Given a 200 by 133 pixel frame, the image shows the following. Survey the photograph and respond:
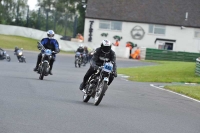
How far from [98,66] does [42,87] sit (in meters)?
4.64

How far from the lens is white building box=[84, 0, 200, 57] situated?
251ft

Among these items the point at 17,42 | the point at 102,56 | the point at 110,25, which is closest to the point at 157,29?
the point at 110,25

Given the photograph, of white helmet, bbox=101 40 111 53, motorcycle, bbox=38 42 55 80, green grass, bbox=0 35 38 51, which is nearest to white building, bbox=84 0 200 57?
green grass, bbox=0 35 38 51

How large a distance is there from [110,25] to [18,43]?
40.3 feet

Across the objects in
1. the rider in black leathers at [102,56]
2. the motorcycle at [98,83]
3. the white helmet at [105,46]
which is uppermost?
the white helmet at [105,46]

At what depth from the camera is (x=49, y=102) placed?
14.4 metres

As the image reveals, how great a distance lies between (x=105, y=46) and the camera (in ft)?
50.1

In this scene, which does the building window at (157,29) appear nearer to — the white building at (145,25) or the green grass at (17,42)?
the white building at (145,25)

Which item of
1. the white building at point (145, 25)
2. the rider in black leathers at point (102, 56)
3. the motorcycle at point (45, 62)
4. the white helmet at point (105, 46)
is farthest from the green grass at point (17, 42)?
the white helmet at point (105, 46)

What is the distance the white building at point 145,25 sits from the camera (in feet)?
251

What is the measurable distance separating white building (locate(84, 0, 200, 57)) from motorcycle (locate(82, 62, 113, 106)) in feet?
199

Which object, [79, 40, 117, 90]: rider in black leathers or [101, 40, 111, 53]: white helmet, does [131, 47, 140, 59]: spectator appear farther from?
[101, 40, 111, 53]: white helmet

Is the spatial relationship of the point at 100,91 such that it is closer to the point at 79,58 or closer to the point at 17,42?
the point at 79,58

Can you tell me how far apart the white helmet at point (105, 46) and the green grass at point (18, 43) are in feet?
167
